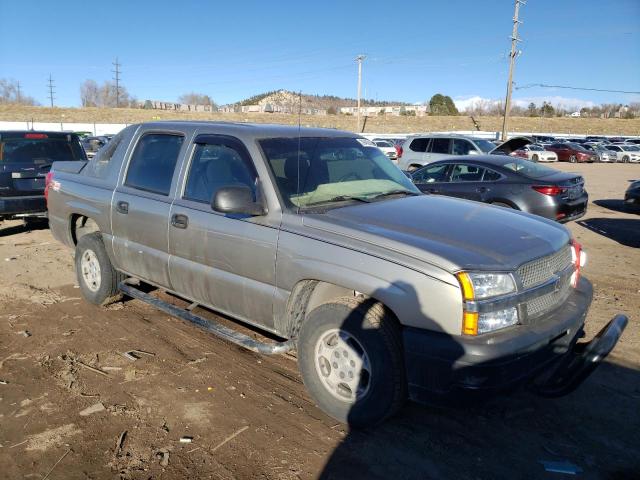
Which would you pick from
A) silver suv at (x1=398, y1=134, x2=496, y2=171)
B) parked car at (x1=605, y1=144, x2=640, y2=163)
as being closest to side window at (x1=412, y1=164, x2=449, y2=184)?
silver suv at (x1=398, y1=134, x2=496, y2=171)

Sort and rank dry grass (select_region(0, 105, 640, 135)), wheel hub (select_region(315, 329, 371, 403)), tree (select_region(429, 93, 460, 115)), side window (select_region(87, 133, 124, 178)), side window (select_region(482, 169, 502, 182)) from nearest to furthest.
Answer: wheel hub (select_region(315, 329, 371, 403)), side window (select_region(87, 133, 124, 178)), side window (select_region(482, 169, 502, 182)), dry grass (select_region(0, 105, 640, 135)), tree (select_region(429, 93, 460, 115))

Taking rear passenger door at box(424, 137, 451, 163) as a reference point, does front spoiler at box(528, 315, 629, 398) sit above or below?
below

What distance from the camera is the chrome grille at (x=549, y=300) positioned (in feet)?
10.0

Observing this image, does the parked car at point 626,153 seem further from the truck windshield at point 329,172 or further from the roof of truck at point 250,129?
the roof of truck at point 250,129

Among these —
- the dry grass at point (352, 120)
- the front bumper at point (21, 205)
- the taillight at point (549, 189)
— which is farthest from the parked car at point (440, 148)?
the dry grass at point (352, 120)

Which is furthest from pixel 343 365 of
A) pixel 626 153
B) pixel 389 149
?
pixel 626 153

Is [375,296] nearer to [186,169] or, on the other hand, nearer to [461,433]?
[461,433]

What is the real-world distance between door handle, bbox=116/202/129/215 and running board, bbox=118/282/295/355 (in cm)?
79

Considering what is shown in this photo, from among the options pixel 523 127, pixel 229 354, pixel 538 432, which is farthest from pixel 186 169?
pixel 523 127

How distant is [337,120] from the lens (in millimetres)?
69000

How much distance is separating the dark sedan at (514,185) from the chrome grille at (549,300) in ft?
18.5

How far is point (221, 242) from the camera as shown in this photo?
12.6 feet

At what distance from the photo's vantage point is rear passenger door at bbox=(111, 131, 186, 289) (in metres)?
4.41

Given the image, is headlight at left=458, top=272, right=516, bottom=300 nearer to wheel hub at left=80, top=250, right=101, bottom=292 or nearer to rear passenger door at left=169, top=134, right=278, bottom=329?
rear passenger door at left=169, top=134, right=278, bottom=329
